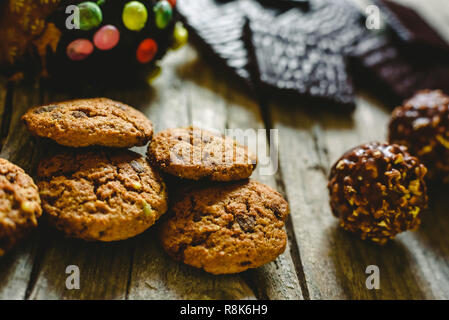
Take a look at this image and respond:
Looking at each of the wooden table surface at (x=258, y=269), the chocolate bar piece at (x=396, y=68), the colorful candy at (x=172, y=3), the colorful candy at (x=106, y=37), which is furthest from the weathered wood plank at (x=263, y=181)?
the chocolate bar piece at (x=396, y=68)

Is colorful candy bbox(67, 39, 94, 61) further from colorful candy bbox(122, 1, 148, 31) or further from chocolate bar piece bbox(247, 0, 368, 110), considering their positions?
chocolate bar piece bbox(247, 0, 368, 110)

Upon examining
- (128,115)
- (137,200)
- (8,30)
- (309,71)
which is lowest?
(309,71)

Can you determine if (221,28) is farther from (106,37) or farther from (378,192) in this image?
(378,192)

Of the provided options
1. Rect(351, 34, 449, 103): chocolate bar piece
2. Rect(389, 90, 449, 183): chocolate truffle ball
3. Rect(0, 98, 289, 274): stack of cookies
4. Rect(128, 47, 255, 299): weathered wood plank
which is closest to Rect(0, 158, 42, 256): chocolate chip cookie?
Rect(0, 98, 289, 274): stack of cookies

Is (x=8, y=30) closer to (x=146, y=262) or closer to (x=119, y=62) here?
(x=119, y=62)

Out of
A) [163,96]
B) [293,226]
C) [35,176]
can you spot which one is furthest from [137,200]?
[163,96]

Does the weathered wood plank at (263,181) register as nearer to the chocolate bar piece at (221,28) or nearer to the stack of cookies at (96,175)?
the chocolate bar piece at (221,28)

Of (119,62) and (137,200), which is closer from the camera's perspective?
(137,200)
